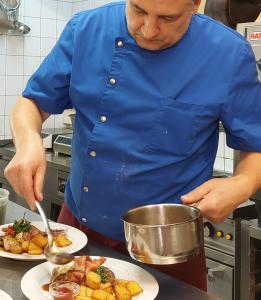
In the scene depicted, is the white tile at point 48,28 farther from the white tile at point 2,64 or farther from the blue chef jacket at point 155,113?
the blue chef jacket at point 155,113

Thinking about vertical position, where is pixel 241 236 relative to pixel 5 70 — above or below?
below

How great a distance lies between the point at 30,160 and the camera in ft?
3.54

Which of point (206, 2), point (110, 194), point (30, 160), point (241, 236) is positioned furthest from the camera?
point (206, 2)

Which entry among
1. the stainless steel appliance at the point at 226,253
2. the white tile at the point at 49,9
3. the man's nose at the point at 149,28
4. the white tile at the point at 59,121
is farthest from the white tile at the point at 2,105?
the man's nose at the point at 149,28

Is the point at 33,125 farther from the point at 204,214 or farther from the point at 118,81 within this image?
the point at 204,214

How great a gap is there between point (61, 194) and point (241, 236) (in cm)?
117

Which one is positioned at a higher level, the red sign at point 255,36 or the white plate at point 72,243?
the red sign at point 255,36

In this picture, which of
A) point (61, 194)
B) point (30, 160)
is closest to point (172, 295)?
point (30, 160)

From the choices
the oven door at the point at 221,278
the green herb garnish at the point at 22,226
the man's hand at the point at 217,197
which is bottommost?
the oven door at the point at 221,278

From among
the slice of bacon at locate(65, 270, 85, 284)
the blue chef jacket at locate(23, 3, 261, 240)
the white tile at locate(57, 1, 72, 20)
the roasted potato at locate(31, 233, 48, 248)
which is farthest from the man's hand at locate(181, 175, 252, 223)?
the white tile at locate(57, 1, 72, 20)

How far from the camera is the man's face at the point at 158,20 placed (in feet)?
3.34

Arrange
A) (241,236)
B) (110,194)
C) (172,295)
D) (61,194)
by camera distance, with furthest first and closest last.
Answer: (61,194)
(241,236)
(110,194)
(172,295)

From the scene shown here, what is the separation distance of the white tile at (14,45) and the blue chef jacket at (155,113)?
2.15m

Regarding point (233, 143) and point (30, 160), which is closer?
point (30, 160)
